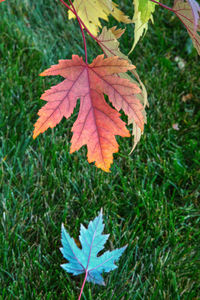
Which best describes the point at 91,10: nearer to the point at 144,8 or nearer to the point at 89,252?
the point at 144,8

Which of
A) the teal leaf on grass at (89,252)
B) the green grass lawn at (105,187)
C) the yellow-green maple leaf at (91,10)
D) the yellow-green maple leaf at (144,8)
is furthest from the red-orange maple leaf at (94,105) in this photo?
A: the green grass lawn at (105,187)

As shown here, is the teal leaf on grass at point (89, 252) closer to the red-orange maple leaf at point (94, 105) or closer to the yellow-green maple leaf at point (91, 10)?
the red-orange maple leaf at point (94, 105)

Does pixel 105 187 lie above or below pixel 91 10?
below

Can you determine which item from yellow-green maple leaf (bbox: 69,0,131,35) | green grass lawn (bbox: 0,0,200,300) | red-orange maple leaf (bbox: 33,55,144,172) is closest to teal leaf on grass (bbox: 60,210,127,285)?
green grass lawn (bbox: 0,0,200,300)

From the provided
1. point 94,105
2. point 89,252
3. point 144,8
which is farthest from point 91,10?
point 89,252

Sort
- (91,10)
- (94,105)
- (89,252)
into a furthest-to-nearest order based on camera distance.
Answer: (89,252) < (91,10) < (94,105)

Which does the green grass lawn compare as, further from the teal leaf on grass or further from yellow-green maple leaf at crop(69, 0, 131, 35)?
yellow-green maple leaf at crop(69, 0, 131, 35)

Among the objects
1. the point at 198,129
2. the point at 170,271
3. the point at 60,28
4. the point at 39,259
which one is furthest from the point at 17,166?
the point at 60,28
